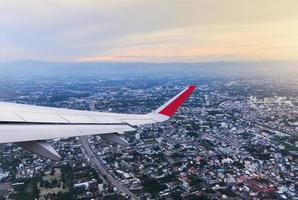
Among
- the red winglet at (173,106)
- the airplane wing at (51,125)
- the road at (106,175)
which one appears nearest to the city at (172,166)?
the road at (106,175)

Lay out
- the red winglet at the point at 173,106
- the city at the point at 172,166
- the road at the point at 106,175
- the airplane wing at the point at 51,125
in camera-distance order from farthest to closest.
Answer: the city at the point at 172,166
the road at the point at 106,175
the red winglet at the point at 173,106
the airplane wing at the point at 51,125

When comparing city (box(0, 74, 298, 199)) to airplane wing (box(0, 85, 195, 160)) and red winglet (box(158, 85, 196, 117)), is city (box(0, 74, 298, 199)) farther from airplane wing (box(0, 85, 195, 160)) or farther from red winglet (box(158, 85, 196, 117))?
airplane wing (box(0, 85, 195, 160))

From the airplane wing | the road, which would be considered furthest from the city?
the airplane wing

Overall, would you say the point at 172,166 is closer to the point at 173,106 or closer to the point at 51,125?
the point at 173,106

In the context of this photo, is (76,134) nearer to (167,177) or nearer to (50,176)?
(167,177)

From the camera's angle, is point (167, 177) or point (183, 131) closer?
point (167, 177)

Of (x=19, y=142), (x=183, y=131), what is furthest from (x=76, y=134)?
(x=183, y=131)

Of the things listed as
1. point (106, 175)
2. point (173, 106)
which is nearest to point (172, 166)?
point (106, 175)

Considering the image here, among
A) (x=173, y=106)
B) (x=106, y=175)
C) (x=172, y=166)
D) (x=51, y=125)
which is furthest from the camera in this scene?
(x=172, y=166)

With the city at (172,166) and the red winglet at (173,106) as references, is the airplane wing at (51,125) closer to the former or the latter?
the red winglet at (173,106)
